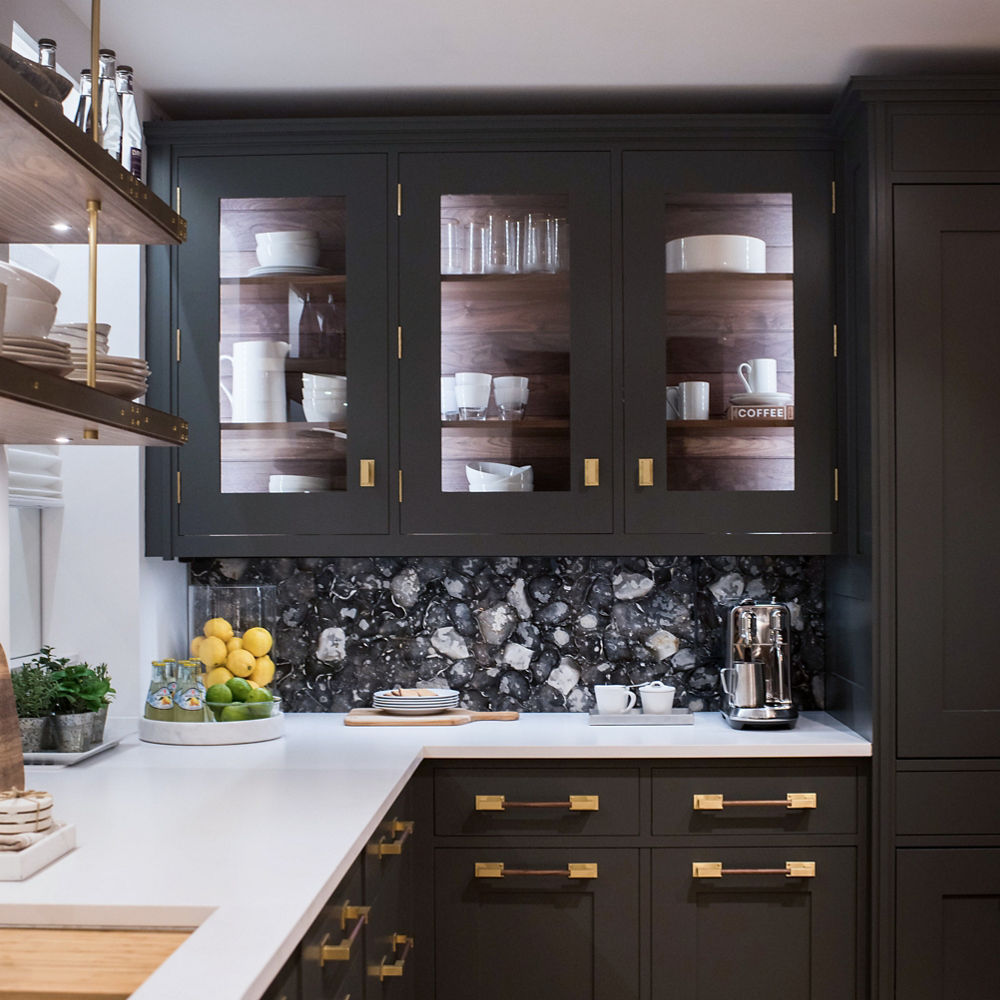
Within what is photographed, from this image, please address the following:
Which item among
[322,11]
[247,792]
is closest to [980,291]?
[322,11]

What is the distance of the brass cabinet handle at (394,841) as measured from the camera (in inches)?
79.9

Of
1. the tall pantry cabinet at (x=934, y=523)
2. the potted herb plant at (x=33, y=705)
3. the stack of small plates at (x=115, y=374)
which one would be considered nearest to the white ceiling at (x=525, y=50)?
the tall pantry cabinet at (x=934, y=523)

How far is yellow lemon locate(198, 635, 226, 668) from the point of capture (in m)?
2.71

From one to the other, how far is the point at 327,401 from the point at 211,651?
689 millimetres

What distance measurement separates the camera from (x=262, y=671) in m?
2.74

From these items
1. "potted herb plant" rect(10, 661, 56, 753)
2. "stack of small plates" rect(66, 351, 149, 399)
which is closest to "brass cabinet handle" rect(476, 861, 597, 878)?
"potted herb plant" rect(10, 661, 56, 753)

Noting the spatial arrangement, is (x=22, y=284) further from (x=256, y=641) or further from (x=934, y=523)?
(x=934, y=523)

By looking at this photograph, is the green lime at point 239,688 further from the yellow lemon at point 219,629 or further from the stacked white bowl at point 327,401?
the stacked white bowl at point 327,401

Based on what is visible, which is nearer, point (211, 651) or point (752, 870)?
point (752, 870)

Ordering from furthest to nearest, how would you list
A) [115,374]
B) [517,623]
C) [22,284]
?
1. [517,623]
2. [115,374]
3. [22,284]

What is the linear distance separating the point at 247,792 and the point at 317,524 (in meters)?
0.86

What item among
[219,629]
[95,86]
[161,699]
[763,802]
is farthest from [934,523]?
[95,86]

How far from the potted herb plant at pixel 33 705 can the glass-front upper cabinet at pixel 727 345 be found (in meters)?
1.41

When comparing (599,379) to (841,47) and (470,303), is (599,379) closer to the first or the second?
(470,303)
